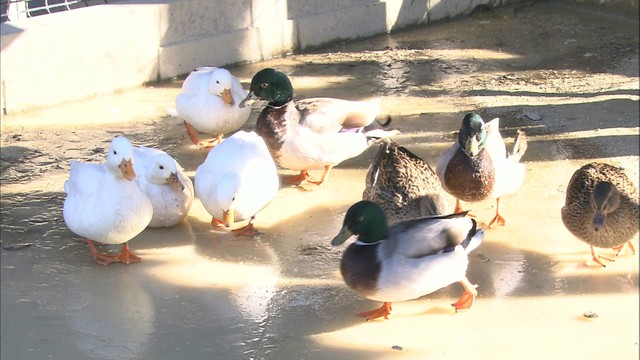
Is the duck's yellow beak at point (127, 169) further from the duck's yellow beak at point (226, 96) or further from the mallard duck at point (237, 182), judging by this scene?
the duck's yellow beak at point (226, 96)

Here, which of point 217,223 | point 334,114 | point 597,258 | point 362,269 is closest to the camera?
point 362,269

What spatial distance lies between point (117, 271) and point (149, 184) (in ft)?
2.08

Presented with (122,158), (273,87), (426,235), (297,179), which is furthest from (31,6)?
(426,235)

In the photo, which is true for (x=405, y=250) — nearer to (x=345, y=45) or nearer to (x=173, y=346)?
(x=173, y=346)

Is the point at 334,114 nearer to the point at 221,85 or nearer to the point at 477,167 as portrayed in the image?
the point at 221,85

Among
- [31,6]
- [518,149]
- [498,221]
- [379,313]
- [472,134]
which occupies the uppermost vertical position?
[31,6]

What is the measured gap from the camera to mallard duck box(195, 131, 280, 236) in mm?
5363

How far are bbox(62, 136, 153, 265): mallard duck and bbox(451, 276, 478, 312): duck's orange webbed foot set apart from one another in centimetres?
179

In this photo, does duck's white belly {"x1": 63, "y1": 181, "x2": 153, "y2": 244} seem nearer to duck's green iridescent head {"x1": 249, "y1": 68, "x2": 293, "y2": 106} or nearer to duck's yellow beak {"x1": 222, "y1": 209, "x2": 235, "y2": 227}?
duck's yellow beak {"x1": 222, "y1": 209, "x2": 235, "y2": 227}

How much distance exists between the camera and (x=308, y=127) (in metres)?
5.99

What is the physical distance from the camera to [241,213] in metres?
5.43

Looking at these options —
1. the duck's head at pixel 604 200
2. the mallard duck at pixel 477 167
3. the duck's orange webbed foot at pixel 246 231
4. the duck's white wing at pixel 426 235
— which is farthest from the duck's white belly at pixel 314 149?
the duck's head at pixel 604 200

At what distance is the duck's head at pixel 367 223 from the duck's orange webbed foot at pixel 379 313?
0.44 meters

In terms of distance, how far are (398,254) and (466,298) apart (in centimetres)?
58
